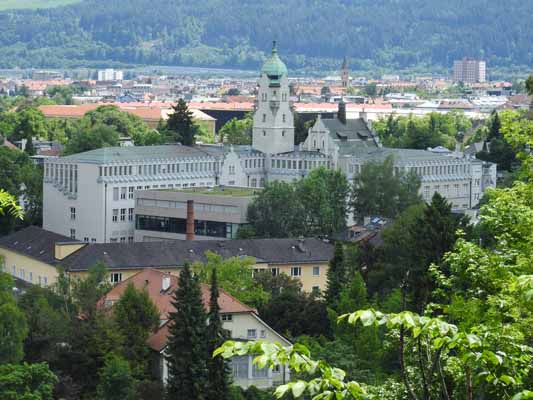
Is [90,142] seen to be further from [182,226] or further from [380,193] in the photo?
[380,193]

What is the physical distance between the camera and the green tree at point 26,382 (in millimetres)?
45250

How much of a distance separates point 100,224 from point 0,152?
11.7m

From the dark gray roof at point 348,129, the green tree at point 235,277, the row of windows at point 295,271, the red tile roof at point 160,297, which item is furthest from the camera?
the dark gray roof at point 348,129

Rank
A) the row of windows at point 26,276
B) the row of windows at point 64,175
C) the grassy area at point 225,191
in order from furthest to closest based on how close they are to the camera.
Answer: the row of windows at point 64,175 → the grassy area at point 225,191 → the row of windows at point 26,276

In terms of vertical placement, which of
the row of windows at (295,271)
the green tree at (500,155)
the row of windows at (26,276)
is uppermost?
the green tree at (500,155)

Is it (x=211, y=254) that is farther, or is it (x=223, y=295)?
(x=211, y=254)

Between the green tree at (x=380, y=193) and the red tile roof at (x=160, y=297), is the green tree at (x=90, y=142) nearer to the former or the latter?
the green tree at (x=380, y=193)

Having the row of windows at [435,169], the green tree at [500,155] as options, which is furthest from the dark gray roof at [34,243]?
the green tree at [500,155]

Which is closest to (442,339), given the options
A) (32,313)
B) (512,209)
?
(512,209)

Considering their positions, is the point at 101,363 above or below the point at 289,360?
below

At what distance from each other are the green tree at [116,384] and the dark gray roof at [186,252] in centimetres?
1949

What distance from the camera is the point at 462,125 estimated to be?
185625 mm

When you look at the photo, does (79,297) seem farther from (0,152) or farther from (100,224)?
(0,152)

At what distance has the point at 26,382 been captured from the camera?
4656cm
